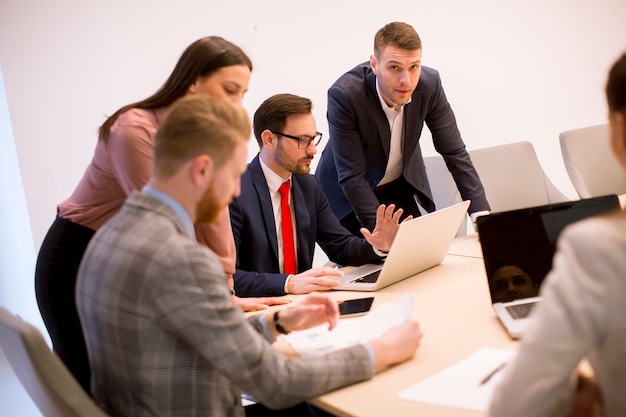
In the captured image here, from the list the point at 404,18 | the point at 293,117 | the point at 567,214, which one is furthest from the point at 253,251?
the point at 404,18

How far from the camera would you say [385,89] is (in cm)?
313

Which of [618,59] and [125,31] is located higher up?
[125,31]

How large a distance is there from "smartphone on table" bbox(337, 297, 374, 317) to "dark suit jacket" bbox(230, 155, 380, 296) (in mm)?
397

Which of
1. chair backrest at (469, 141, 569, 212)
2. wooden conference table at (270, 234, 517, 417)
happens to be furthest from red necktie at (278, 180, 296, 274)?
chair backrest at (469, 141, 569, 212)

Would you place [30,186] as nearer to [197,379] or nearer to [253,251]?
[253,251]

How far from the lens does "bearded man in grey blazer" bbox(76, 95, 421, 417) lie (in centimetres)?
130

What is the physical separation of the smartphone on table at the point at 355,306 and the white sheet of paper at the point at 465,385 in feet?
1.52

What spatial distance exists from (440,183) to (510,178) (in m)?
0.38

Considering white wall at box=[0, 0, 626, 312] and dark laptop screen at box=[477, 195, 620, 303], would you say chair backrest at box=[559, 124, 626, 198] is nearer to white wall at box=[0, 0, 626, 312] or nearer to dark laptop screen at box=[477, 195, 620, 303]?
white wall at box=[0, 0, 626, 312]

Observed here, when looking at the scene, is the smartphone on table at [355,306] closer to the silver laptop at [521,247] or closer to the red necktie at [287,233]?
the silver laptop at [521,247]

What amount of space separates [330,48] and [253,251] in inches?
91.3

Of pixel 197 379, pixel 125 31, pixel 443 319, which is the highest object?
pixel 125 31

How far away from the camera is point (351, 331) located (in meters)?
1.82

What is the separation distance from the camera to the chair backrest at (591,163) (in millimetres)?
3926
